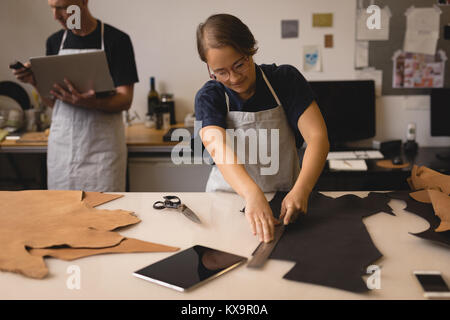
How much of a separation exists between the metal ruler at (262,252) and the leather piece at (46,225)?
0.33 metres

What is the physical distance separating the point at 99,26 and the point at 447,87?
211cm

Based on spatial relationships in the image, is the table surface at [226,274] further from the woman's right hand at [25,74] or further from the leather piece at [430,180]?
the woman's right hand at [25,74]

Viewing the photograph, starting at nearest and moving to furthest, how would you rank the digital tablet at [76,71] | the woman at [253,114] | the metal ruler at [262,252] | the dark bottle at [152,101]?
1. the metal ruler at [262,252]
2. the woman at [253,114]
3. the digital tablet at [76,71]
4. the dark bottle at [152,101]

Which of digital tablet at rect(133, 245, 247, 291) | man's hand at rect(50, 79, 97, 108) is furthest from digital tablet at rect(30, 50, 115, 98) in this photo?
digital tablet at rect(133, 245, 247, 291)

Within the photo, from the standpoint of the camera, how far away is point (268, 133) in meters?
1.50

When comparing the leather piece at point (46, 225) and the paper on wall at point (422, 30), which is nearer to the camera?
the leather piece at point (46, 225)

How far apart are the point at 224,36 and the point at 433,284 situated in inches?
32.4

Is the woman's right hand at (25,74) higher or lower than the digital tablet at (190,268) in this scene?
higher

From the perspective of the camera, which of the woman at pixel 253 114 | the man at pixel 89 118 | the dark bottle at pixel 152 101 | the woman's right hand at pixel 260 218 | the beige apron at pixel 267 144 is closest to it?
the woman's right hand at pixel 260 218

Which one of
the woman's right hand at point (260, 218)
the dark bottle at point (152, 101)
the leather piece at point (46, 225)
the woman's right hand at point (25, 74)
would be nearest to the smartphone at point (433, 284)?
the woman's right hand at point (260, 218)

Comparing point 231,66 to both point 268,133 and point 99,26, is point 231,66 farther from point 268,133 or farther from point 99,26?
point 99,26

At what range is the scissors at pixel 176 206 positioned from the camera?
3.97 ft

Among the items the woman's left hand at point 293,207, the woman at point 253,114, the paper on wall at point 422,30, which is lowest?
the woman's left hand at point 293,207

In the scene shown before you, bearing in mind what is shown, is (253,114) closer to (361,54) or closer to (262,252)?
(262,252)
